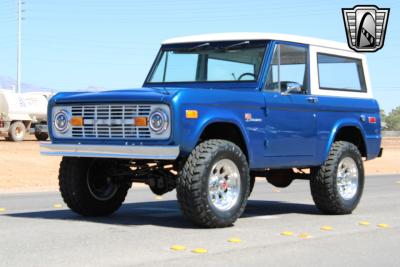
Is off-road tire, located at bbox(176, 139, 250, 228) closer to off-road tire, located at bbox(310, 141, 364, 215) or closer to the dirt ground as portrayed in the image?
off-road tire, located at bbox(310, 141, 364, 215)

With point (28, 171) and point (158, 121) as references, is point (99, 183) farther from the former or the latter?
point (28, 171)

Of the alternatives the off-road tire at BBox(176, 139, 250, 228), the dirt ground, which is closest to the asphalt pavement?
the off-road tire at BBox(176, 139, 250, 228)

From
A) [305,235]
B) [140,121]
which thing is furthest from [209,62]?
[305,235]

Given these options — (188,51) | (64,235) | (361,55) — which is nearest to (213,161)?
(64,235)

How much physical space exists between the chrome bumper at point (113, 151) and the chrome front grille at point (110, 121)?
163 millimetres

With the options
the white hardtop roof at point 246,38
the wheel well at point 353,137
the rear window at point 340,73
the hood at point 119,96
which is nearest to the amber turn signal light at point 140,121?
A: the hood at point 119,96

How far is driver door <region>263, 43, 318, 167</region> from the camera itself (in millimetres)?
9388

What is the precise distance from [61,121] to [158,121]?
4.83 ft

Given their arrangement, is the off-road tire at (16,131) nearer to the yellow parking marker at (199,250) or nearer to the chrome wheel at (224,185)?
the chrome wheel at (224,185)

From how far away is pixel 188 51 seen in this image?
1032 centimetres

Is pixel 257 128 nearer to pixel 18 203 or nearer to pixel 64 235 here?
pixel 64 235

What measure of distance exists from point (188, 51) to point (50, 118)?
214cm

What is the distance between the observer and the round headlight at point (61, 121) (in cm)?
909

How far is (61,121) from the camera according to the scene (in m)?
9.14
